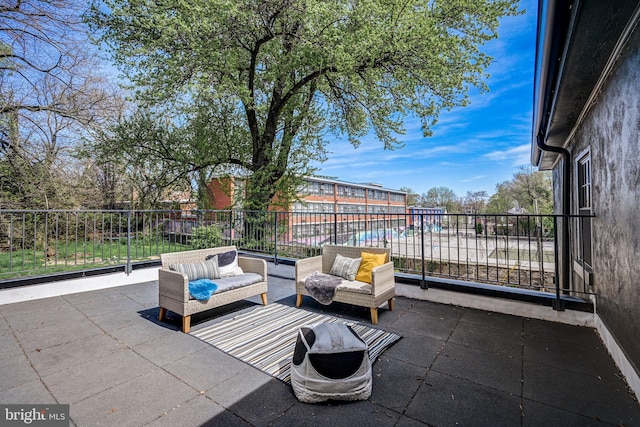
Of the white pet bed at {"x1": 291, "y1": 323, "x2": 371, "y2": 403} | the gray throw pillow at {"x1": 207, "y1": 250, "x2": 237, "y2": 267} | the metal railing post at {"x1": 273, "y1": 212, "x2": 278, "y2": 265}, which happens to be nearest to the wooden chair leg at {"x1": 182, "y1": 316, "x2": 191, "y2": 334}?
the gray throw pillow at {"x1": 207, "y1": 250, "x2": 237, "y2": 267}

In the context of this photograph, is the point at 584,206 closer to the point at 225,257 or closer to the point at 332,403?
the point at 332,403

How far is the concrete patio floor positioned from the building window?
1300 mm

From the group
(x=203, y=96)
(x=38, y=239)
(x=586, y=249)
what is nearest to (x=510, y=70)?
(x=586, y=249)

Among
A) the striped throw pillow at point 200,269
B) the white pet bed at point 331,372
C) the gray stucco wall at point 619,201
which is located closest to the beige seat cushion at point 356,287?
the white pet bed at point 331,372

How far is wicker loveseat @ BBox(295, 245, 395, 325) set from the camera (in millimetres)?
3559

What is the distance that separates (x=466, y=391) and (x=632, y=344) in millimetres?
1354

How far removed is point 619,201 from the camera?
255 cm

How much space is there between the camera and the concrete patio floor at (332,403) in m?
1.93

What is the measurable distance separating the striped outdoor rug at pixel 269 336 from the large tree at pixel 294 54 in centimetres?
600

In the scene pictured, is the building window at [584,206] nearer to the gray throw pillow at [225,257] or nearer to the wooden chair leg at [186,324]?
the gray throw pillow at [225,257]

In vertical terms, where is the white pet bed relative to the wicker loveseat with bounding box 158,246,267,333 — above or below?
below

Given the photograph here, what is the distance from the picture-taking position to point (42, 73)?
332 inches

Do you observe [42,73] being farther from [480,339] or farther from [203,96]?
[480,339]

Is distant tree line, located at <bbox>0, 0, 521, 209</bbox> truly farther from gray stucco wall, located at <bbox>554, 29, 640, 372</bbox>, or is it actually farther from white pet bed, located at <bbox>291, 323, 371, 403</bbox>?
white pet bed, located at <bbox>291, 323, 371, 403</bbox>
